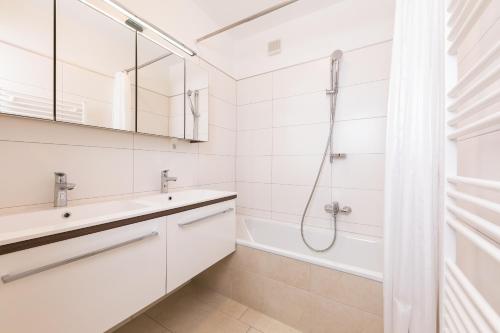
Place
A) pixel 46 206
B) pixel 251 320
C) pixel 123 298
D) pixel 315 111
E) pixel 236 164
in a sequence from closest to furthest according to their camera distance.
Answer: pixel 123 298 < pixel 46 206 < pixel 251 320 < pixel 315 111 < pixel 236 164

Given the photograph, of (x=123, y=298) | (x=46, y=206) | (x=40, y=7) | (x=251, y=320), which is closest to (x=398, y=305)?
(x=251, y=320)

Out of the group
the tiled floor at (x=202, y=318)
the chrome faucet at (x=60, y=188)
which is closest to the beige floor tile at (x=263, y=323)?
the tiled floor at (x=202, y=318)

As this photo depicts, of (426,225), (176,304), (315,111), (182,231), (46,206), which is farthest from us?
(315,111)

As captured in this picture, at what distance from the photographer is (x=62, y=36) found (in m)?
1.05

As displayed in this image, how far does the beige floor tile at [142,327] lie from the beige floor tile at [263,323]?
535 mm

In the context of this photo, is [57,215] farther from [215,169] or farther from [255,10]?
[255,10]

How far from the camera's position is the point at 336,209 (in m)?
1.83

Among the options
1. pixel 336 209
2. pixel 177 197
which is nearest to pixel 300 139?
pixel 336 209

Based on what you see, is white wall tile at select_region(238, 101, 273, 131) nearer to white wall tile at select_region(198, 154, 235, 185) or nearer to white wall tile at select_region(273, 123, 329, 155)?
white wall tile at select_region(273, 123, 329, 155)

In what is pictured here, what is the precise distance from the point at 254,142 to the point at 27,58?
1707 millimetres

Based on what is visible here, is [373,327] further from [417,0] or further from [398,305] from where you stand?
[417,0]

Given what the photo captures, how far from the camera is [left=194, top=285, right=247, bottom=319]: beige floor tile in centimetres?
156

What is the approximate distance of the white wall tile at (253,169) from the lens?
2211 millimetres

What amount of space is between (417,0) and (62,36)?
1.58 meters
